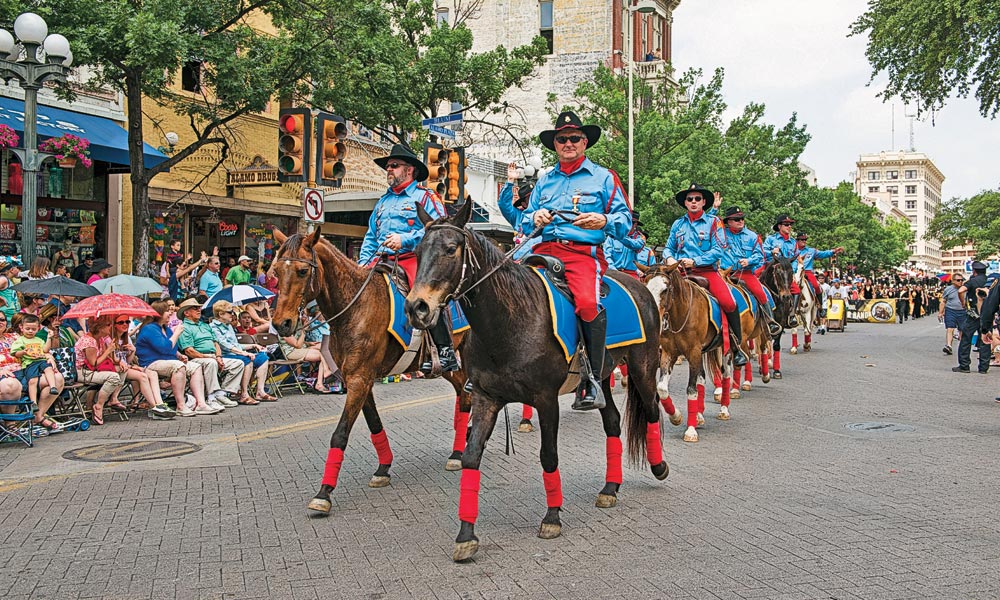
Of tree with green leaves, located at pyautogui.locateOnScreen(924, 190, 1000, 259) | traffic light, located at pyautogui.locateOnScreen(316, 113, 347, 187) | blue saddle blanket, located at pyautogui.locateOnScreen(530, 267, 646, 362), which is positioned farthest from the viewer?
tree with green leaves, located at pyautogui.locateOnScreen(924, 190, 1000, 259)

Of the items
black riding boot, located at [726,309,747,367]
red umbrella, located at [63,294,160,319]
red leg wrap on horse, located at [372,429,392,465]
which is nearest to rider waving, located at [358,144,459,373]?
red leg wrap on horse, located at [372,429,392,465]

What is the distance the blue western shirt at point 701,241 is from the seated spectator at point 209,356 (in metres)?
6.56

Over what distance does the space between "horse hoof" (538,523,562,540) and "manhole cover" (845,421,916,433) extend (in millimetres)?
5955

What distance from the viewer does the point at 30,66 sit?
1225 centimetres

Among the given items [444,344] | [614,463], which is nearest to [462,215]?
[444,344]

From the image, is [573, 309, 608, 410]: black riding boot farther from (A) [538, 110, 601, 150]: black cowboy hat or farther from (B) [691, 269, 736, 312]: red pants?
(B) [691, 269, 736, 312]: red pants

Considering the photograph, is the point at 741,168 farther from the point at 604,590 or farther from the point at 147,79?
the point at 604,590

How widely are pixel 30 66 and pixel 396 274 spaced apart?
7.69 m

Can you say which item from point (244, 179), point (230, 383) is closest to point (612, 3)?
point (244, 179)

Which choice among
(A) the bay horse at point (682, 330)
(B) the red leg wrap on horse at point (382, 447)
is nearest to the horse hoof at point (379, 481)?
(B) the red leg wrap on horse at point (382, 447)

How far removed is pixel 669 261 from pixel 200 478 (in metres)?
5.79

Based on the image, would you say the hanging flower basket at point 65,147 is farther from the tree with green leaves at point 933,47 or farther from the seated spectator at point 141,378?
the tree with green leaves at point 933,47

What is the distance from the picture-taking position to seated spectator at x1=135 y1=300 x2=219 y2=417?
476 inches

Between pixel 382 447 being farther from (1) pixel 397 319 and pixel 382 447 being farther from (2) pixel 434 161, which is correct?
(2) pixel 434 161
